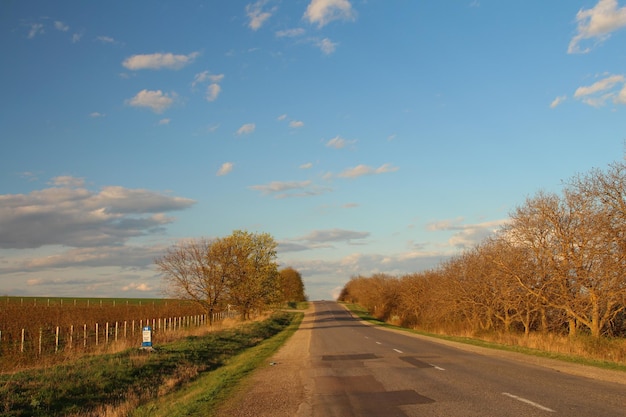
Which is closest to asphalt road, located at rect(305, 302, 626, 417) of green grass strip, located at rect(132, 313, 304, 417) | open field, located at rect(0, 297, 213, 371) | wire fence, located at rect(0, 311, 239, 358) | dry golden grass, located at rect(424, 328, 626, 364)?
green grass strip, located at rect(132, 313, 304, 417)

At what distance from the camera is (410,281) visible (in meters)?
66.1

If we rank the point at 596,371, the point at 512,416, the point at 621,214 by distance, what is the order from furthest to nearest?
the point at 621,214
the point at 596,371
the point at 512,416

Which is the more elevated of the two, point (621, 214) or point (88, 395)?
point (621, 214)

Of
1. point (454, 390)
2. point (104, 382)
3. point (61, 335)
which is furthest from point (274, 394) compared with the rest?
point (61, 335)

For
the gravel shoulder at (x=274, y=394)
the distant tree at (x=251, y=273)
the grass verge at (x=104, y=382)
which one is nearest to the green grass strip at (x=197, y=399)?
the gravel shoulder at (x=274, y=394)

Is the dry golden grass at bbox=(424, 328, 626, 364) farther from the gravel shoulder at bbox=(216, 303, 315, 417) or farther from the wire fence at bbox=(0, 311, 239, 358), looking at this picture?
the wire fence at bbox=(0, 311, 239, 358)

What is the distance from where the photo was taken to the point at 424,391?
38.2ft

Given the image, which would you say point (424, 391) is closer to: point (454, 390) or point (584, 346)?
point (454, 390)

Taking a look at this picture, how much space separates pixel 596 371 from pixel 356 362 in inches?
301

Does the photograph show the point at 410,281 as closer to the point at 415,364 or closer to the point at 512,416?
the point at 415,364

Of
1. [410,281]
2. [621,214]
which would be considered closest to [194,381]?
[621,214]

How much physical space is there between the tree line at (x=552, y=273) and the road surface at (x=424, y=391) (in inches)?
374

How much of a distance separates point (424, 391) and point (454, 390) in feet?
2.23

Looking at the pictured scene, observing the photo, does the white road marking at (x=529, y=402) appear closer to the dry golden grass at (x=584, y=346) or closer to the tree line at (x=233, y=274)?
the dry golden grass at (x=584, y=346)
